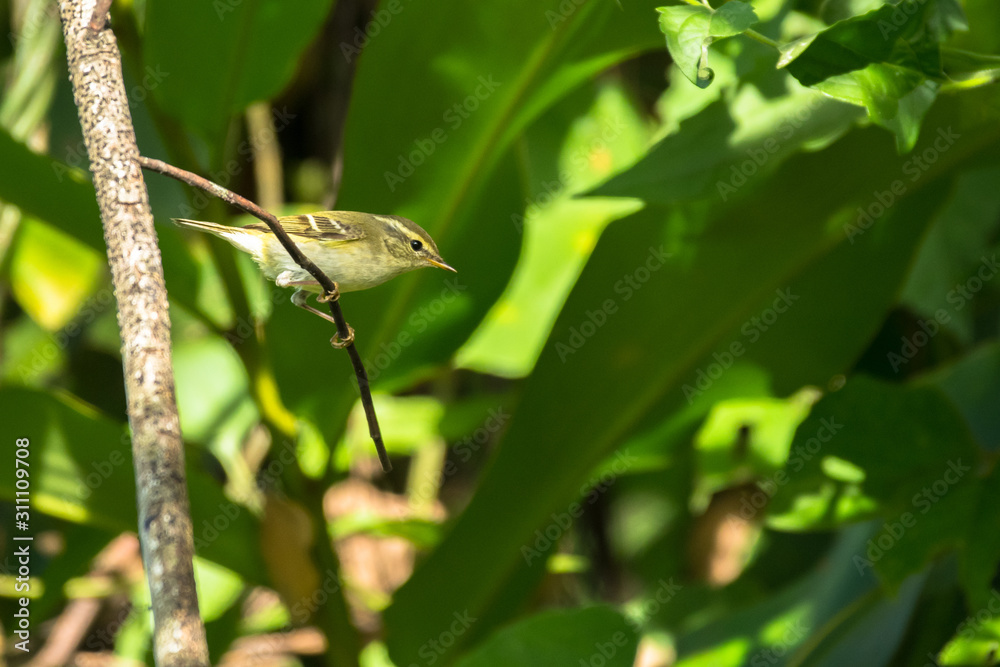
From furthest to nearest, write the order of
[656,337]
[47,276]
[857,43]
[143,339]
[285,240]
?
[47,276], [656,337], [857,43], [285,240], [143,339]

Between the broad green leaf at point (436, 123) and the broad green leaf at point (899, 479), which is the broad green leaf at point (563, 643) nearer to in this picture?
the broad green leaf at point (899, 479)

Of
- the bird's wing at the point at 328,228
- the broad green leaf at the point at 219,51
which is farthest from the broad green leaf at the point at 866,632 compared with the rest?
the broad green leaf at the point at 219,51

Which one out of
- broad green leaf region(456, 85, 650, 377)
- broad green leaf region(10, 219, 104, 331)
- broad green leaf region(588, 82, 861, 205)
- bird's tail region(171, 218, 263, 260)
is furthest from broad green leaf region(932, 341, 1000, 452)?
broad green leaf region(10, 219, 104, 331)

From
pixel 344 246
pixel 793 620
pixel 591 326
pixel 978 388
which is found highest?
pixel 344 246

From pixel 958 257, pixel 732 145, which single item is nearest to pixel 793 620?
pixel 958 257

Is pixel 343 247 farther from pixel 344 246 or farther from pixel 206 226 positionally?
pixel 206 226
